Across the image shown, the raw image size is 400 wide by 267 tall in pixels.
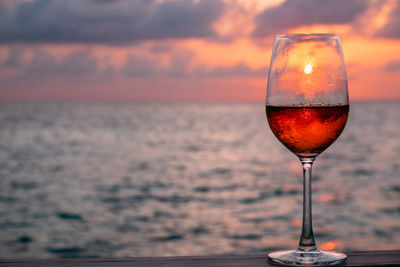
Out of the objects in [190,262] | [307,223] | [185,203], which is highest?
[185,203]

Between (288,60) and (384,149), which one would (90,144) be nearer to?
(384,149)

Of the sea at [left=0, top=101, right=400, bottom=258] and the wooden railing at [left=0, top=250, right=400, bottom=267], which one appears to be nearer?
the wooden railing at [left=0, top=250, right=400, bottom=267]

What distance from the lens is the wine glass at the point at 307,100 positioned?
60.6 inches

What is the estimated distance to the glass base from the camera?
4.84ft

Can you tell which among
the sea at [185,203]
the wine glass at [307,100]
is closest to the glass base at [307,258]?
the wine glass at [307,100]

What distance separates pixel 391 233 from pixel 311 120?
13930 millimetres

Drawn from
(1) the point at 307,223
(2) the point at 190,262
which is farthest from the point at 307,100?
(2) the point at 190,262

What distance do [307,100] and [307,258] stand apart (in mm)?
404

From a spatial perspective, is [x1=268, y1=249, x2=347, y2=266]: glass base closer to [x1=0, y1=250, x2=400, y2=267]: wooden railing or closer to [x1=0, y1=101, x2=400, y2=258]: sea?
[x1=0, y1=250, x2=400, y2=267]: wooden railing

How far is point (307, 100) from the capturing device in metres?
1.54

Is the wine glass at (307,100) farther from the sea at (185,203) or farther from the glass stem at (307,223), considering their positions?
the sea at (185,203)

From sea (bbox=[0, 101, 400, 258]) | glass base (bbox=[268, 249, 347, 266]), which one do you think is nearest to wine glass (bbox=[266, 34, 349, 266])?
glass base (bbox=[268, 249, 347, 266])

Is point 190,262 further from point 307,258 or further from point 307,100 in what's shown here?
point 307,100

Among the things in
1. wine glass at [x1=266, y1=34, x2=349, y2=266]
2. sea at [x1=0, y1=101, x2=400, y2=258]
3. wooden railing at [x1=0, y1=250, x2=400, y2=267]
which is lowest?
wooden railing at [x1=0, y1=250, x2=400, y2=267]
